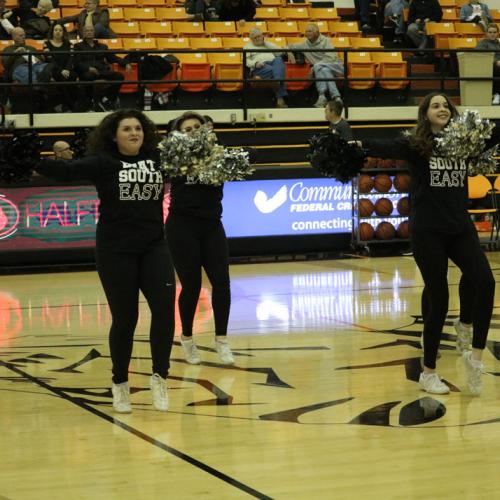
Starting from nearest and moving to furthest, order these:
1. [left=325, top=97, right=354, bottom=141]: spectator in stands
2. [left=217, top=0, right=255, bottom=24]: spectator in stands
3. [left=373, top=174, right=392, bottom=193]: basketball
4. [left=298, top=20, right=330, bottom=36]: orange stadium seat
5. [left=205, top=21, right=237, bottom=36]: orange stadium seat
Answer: [left=325, top=97, right=354, bottom=141]: spectator in stands → [left=373, top=174, right=392, bottom=193]: basketball → [left=205, top=21, right=237, bottom=36]: orange stadium seat → [left=217, top=0, right=255, bottom=24]: spectator in stands → [left=298, top=20, right=330, bottom=36]: orange stadium seat

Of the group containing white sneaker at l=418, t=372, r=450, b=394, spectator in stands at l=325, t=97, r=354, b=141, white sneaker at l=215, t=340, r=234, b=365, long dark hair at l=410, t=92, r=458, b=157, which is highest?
long dark hair at l=410, t=92, r=458, b=157

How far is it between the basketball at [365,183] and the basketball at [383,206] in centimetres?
22

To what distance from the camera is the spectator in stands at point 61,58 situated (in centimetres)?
1446

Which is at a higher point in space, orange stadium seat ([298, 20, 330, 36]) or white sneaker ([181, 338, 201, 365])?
orange stadium seat ([298, 20, 330, 36])

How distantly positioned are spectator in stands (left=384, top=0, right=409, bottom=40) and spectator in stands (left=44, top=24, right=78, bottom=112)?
21.4 feet

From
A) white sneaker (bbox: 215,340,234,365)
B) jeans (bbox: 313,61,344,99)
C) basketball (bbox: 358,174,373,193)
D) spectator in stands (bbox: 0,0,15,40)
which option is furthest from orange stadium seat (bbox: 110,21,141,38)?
white sneaker (bbox: 215,340,234,365)

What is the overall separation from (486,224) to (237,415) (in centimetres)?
994

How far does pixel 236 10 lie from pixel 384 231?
532 cm

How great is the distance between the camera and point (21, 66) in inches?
573

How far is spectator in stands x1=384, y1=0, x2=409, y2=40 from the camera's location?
61.4 ft

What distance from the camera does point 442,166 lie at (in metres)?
6.40

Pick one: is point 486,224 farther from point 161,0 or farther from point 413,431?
point 413,431

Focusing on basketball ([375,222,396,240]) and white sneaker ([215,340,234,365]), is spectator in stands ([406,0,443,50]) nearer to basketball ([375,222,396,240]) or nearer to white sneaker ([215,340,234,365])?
basketball ([375,222,396,240])

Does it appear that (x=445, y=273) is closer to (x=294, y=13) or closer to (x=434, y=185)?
(x=434, y=185)
